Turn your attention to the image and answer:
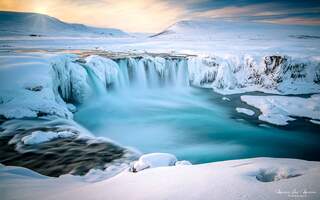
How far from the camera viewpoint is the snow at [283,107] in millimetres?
14062

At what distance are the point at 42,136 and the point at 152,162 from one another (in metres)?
5.30

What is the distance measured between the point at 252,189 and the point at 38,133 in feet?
25.6

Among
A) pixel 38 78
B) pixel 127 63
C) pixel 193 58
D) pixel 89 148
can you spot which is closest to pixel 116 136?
pixel 89 148

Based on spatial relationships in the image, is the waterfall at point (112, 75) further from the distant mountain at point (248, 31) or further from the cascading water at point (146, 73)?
the distant mountain at point (248, 31)

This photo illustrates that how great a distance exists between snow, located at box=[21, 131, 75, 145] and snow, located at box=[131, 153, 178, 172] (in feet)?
15.4

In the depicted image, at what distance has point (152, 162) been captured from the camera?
485 cm

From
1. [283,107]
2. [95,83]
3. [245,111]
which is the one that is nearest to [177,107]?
[245,111]

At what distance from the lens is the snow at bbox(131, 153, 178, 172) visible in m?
4.74

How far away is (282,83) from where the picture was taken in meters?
20.4

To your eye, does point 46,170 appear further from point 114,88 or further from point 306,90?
point 306,90

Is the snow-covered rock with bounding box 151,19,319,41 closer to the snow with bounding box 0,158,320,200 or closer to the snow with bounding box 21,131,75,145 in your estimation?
the snow with bounding box 21,131,75,145

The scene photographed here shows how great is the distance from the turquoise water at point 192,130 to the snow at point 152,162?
Result: 4.27 metres

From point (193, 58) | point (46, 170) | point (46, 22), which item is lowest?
point (46, 170)

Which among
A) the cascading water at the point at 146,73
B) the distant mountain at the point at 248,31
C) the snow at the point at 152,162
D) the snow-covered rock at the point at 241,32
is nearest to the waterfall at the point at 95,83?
the cascading water at the point at 146,73
